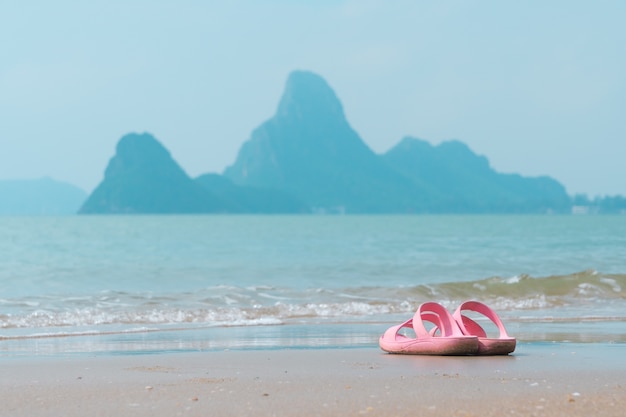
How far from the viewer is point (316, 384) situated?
24.7ft

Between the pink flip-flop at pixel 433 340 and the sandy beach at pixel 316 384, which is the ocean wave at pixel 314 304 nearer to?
the pink flip-flop at pixel 433 340

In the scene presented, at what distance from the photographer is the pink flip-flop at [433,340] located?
9250mm

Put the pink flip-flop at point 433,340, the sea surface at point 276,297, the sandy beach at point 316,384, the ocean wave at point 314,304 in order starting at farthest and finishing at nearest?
the ocean wave at point 314,304, the sea surface at point 276,297, the pink flip-flop at point 433,340, the sandy beach at point 316,384

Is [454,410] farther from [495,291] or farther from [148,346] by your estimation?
[495,291]

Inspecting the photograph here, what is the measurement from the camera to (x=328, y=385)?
24.5ft

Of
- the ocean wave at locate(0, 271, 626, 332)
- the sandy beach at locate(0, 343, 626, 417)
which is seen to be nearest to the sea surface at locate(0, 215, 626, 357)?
the ocean wave at locate(0, 271, 626, 332)

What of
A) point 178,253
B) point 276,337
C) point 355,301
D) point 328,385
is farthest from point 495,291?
point 178,253

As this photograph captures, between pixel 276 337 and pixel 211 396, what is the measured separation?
5.33 meters

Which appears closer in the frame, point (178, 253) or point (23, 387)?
point (23, 387)

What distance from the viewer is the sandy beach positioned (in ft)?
21.1

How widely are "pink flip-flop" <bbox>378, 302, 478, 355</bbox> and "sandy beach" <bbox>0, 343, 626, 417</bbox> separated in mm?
119

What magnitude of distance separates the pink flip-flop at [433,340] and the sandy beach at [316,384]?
0.39ft

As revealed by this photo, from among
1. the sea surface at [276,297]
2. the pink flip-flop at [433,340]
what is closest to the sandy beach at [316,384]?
the pink flip-flop at [433,340]

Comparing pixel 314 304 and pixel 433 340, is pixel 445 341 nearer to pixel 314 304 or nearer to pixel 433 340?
pixel 433 340
